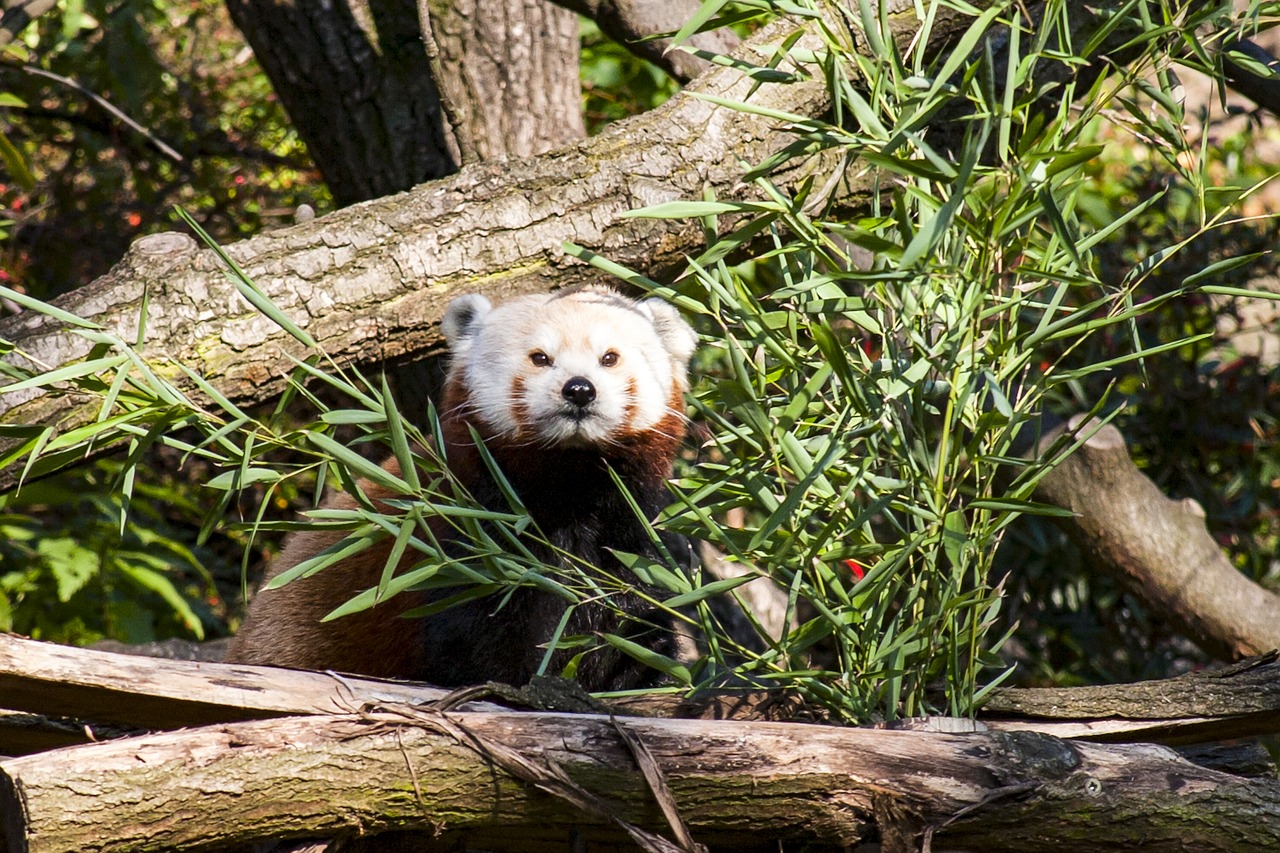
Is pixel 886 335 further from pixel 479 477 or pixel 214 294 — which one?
pixel 214 294

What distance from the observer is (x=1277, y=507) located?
4.30m

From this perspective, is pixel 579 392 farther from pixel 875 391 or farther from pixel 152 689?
pixel 152 689

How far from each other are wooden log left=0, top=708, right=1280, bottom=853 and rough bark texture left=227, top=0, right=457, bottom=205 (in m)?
2.72

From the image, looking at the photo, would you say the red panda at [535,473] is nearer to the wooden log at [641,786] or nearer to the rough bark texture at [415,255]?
the rough bark texture at [415,255]

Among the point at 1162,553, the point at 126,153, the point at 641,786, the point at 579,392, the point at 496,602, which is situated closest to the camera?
the point at 641,786

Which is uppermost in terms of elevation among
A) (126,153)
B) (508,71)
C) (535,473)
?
(126,153)

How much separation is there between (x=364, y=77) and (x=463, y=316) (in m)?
1.52

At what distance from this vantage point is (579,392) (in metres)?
2.44

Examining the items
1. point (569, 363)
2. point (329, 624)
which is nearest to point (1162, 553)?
point (569, 363)

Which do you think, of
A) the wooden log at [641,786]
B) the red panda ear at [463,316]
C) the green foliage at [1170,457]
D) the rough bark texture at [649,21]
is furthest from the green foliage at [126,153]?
the wooden log at [641,786]

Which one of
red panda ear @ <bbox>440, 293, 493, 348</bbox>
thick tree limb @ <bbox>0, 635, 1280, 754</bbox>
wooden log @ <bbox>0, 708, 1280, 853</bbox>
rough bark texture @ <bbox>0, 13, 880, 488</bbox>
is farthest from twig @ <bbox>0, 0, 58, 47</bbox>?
wooden log @ <bbox>0, 708, 1280, 853</bbox>

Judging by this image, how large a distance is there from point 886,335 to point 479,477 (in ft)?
3.32

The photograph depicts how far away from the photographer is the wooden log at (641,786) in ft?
4.54

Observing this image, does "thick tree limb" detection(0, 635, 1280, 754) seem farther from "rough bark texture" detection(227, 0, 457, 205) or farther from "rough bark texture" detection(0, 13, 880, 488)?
"rough bark texture" detection(227, 0, 457, 205)
